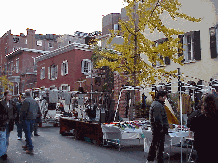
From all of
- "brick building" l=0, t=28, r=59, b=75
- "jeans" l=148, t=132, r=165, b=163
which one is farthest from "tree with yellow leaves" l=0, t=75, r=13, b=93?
"jeans" l=148, t=132, r=165, b=163

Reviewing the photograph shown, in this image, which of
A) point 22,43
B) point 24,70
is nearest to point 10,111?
point 24,70

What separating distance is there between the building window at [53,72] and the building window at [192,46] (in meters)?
17.0

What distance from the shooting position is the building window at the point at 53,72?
3038cm

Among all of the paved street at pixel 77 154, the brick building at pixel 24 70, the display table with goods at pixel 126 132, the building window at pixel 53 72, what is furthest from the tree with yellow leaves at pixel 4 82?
the display table with goods at pixel 126 132

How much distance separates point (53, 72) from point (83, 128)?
20.5 metres

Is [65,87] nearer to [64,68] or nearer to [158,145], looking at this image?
[64,68]

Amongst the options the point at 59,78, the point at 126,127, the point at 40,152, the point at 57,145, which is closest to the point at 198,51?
the point at 126,127

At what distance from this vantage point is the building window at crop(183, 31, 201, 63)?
52.9ft

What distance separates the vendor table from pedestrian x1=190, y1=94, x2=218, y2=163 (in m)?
6.38

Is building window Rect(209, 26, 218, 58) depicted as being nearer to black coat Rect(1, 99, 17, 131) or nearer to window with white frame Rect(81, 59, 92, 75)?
black coat Rect(1, 99, 17, 131)

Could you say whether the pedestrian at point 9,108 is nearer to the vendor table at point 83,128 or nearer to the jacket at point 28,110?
the jacket at point 28,110

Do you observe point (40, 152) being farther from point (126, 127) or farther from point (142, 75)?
point (142, 75)

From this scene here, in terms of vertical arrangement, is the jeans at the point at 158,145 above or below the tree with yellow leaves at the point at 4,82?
below

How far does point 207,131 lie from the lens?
3908 mm
